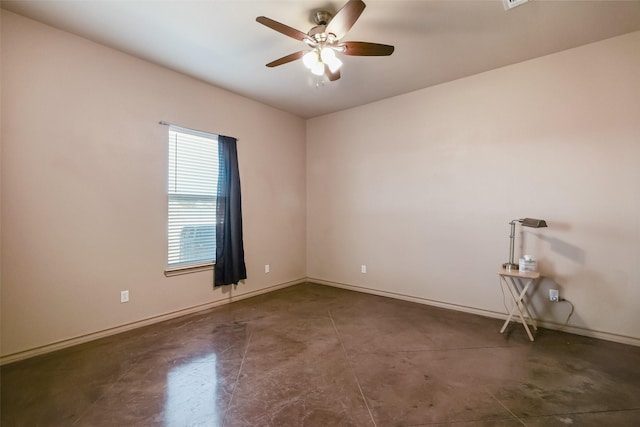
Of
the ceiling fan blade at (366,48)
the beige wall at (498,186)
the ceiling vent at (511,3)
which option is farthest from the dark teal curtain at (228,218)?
the ceiling vent at (511,3)

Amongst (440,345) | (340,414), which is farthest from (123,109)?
(440,345)

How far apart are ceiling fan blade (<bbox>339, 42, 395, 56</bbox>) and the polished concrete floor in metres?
2.54

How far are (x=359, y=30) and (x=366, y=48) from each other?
0.45m

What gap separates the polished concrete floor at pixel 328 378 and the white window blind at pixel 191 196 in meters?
0.84

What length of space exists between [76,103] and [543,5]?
4.13m

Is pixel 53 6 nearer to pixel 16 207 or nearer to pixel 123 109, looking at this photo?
pixel 123 109

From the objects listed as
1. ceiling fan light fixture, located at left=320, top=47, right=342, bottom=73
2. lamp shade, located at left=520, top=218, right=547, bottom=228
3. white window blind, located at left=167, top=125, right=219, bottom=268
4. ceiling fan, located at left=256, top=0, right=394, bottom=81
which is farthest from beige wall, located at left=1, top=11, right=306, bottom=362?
lamp shade, located at left=520, top=218, right=547, bottom=228

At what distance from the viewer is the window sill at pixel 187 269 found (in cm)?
329

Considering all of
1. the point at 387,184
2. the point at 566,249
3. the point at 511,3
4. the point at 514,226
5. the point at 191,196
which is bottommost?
the point at 566,249

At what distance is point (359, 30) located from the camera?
2.57m

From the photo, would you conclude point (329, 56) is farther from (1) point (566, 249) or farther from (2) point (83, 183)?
(1) point (566, 249)

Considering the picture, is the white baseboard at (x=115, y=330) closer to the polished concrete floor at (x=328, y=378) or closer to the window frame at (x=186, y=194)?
the polished concrete floor at (x=328, y=378)

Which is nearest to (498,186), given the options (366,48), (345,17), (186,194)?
(366,48)

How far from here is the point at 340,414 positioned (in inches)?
68.7
